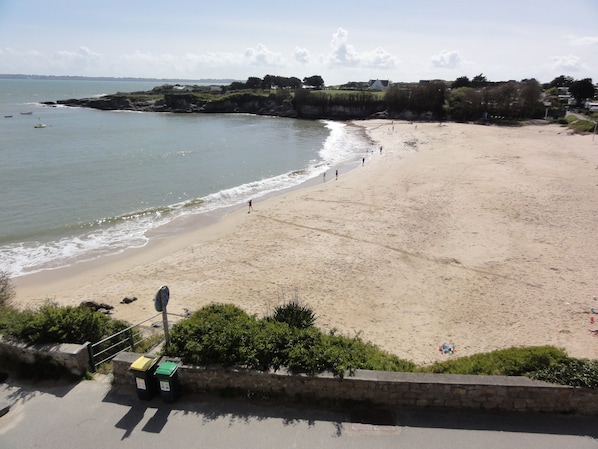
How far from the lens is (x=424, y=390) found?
675 centimetres

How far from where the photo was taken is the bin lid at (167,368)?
274 inches

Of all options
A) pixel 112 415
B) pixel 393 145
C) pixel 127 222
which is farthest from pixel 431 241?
pixel 393 145

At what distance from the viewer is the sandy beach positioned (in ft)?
42.0

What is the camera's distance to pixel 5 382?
7.62 metres

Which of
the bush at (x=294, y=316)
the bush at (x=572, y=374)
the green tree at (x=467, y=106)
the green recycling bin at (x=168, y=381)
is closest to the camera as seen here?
the bush at (x=572, y=374)

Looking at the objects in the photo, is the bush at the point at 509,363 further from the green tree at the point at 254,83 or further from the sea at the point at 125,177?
the green tree at the point at 254,83

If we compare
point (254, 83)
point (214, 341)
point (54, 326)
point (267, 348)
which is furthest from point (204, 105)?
point (267, 348)

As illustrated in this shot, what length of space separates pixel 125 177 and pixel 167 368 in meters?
31.2

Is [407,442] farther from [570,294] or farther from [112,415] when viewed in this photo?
[570,294]

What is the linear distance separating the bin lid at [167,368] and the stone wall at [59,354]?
5.74 ft

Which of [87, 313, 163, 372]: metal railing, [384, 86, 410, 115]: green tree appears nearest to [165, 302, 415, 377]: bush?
[87, 313, 163, 372]: metal railing

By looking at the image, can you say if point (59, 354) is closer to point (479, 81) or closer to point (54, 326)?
point (54, 326)

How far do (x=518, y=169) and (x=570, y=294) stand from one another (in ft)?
74.0

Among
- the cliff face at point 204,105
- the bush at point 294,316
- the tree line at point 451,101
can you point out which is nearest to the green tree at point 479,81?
the tree line at point 451,101
